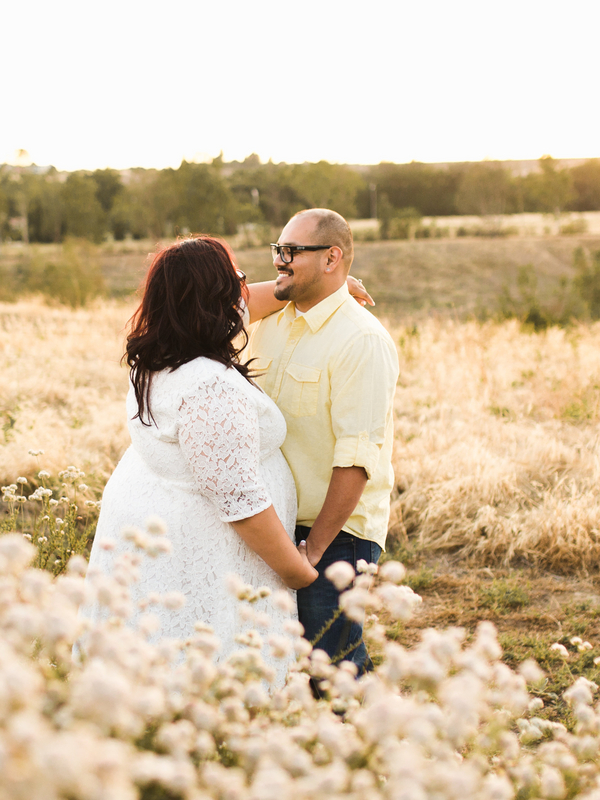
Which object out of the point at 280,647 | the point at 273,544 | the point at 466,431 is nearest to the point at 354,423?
the point at 273,544

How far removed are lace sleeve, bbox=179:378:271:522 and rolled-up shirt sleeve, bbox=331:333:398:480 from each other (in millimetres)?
541

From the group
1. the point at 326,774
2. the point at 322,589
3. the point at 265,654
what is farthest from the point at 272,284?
the point at 326,774

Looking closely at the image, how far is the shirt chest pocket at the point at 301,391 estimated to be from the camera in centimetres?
260

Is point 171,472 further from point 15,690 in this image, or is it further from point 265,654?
point 15,690

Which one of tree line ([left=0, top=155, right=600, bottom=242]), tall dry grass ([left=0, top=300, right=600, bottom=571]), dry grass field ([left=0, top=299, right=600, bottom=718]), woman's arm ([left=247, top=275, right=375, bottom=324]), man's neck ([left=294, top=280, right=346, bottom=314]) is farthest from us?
tree line ([left=0, top=155, right=600, bottom=242])

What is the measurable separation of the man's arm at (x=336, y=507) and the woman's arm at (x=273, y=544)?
217mm

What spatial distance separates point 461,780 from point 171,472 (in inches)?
59.1

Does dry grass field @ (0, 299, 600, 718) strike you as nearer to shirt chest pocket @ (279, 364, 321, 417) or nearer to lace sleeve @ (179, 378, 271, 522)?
shirt chest pocket @ (279, 364, 321, 417)

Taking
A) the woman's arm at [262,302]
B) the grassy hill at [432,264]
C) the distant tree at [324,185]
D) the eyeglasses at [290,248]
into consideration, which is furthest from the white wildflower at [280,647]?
the distant tree at [324,185]

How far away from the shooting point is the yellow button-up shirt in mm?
2477

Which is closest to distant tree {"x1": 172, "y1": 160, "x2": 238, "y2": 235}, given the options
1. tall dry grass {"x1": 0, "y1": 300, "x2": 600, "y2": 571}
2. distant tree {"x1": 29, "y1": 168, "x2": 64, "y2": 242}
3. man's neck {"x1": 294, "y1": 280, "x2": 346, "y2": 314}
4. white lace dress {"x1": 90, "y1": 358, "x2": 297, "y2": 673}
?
distant tree {"x1": 29, "y1": 168, "x2": 64, "y2": 242}

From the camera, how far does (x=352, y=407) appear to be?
2.49 metres

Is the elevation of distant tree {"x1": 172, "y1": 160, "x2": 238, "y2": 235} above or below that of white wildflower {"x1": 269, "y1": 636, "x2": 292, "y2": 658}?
above

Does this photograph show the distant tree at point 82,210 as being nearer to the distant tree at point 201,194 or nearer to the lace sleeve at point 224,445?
the distant tree at point 201,194
